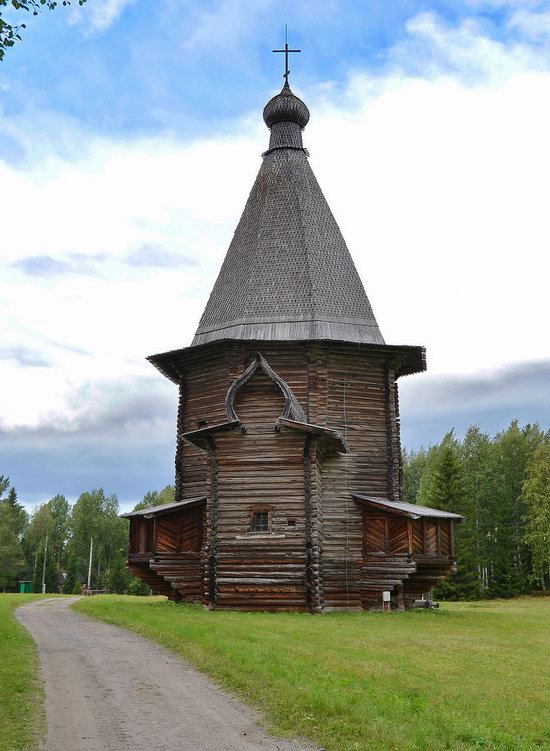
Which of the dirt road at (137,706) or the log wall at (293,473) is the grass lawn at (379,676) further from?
the log wall at (293,473)

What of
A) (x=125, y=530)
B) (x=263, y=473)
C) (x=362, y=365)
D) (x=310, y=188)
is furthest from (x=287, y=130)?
(x=125, y=530)

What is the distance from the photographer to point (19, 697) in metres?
8.96

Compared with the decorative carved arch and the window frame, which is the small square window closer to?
the window frame

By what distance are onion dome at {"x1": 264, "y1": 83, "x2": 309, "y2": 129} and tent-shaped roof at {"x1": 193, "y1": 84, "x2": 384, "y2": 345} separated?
0.04 m

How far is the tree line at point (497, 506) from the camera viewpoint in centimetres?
4238

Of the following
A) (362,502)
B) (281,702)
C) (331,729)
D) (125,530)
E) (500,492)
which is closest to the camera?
(331,729)

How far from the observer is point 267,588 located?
833 inches

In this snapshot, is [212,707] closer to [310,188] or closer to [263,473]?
[263,473]

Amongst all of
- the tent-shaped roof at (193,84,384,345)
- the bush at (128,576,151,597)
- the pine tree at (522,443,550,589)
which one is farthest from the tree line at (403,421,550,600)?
the bush at (128,576,151,597)

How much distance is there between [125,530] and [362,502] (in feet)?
177

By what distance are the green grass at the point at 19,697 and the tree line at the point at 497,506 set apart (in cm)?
3136

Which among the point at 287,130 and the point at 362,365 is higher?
the point at 287,130

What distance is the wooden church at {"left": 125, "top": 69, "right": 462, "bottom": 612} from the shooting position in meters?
21.4

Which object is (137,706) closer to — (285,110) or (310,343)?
(310,343)
